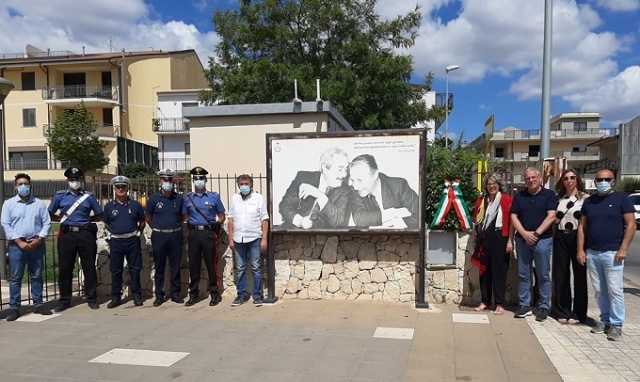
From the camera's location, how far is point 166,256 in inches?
273

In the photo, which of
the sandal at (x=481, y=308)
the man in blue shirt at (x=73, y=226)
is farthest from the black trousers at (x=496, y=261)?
the man in blue shirt at (x=73, y=226)

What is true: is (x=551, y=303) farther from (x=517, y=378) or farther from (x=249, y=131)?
(x=249, y=131)

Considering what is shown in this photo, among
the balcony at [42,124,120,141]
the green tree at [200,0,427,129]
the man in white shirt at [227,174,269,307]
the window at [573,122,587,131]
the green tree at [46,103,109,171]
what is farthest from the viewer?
the window at [573,122,587,131]

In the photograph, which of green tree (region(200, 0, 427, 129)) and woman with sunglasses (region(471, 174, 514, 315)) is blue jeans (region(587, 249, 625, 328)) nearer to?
woman with sunglasses (region(471, 174, 514, 315))

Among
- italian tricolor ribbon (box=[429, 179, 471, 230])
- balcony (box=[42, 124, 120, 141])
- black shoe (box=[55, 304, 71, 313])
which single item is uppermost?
balcony (box=[42, 124, 120, 141])

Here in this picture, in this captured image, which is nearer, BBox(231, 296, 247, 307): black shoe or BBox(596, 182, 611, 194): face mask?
BBox(596, 182, 611, 194): face mask

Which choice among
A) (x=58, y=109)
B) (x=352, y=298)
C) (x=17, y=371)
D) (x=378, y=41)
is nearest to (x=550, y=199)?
(x=352, y=298)

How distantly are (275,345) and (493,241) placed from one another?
3168 mm

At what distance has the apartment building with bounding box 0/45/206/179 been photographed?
3691 cm

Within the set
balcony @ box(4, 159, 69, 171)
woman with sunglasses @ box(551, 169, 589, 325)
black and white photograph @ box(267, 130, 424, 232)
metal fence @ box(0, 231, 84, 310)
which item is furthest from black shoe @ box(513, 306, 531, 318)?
balcony @ box(4, 159, 69, 171)

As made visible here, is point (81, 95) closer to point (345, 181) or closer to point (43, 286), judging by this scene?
point (43, 286)

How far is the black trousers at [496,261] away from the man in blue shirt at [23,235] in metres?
5.96

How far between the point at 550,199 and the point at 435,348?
2422 millimetres

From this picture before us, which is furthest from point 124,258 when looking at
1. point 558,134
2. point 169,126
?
point 558,134
